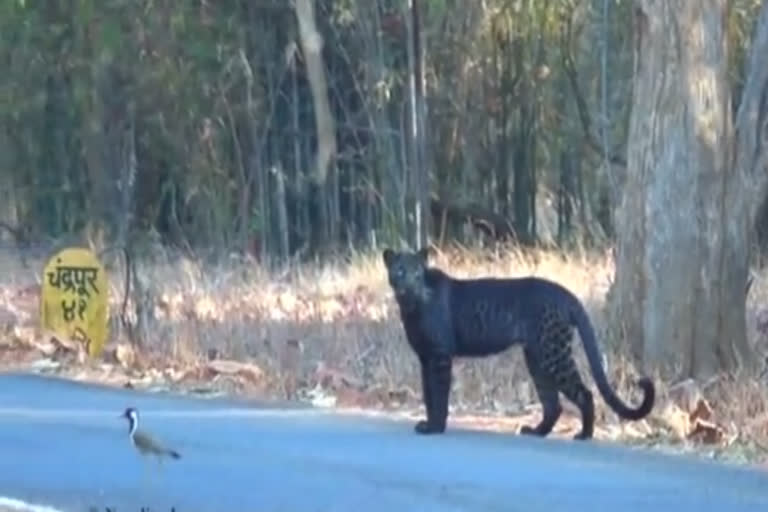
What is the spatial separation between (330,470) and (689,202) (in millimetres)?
5598

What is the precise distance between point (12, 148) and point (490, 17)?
37.2 feet

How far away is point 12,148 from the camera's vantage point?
45.7 metres

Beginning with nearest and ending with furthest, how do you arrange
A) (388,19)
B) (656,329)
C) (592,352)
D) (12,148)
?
1. (592,352)
2. (656,329)
3. (388,19)
4. (12,148)

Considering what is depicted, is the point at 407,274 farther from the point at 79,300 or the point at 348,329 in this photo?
the point at 348,329

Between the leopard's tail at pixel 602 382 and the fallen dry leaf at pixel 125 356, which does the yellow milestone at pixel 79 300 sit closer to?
the fallen dry leaf at pixel 125 356

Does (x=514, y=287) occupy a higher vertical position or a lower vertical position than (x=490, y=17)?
lower

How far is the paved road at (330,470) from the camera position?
42.8 ft

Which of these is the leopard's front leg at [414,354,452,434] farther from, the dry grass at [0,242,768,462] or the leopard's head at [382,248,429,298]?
the dry grass at [0,242,768,462]

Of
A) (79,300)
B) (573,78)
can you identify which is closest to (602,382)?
(79,300)

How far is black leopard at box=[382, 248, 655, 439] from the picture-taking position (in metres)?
15.9

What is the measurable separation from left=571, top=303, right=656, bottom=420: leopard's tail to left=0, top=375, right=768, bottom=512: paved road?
0.97 ft

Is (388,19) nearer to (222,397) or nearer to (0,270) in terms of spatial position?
(0,270)

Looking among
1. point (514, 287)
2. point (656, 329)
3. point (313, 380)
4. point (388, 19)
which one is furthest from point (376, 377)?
point (388, 19)

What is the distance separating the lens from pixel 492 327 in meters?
16.1
